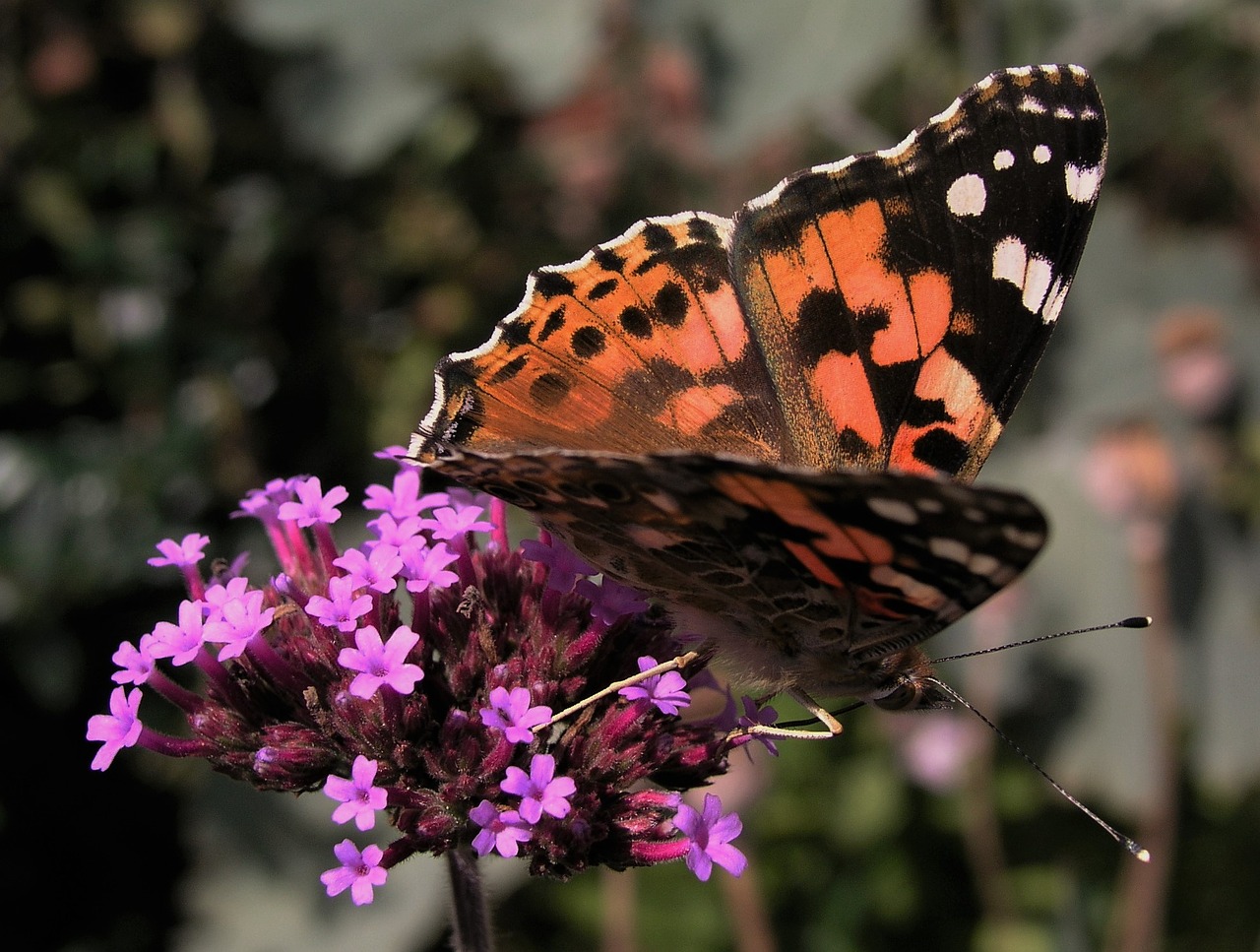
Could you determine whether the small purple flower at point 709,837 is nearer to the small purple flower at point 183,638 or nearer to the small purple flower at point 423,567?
the small purple flower at point 423,567

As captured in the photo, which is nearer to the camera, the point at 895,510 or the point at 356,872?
the point at 895,510

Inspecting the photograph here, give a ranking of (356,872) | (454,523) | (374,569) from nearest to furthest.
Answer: (356,872) → (374,569) → (454,523)

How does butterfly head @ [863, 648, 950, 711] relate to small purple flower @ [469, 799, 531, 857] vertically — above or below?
above

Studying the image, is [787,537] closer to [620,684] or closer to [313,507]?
[620,684]

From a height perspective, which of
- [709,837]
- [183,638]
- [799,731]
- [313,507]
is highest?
[313,507]

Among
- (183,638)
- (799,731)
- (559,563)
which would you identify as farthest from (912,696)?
(183,638)

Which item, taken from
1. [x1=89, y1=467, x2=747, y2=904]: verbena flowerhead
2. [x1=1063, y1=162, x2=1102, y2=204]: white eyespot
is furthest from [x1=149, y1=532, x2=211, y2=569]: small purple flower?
[x1=1063, y1=162, x2=1102, y2=204]: white eyespot

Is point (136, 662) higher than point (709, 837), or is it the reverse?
point (136, 662)

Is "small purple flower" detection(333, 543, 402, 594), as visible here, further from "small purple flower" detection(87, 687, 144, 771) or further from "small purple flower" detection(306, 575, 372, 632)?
"small purple flower" detection(87, 687, 144, 771)
